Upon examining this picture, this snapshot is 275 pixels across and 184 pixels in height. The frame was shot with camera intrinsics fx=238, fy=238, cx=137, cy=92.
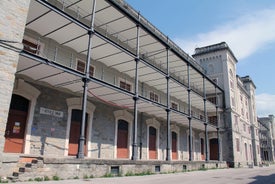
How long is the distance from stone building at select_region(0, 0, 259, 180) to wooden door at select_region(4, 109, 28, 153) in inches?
1.5

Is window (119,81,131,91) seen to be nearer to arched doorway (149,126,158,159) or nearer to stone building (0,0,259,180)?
stone building (0,0,259,180)

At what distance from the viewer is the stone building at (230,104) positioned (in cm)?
2689

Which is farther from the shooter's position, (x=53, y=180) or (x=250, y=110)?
(x=250, y=110)

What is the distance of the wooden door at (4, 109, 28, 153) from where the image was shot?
10.4 meters

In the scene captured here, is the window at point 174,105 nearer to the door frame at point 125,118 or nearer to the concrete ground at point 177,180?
the door frame at point 125,118

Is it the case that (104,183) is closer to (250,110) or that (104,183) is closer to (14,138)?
(14,138)

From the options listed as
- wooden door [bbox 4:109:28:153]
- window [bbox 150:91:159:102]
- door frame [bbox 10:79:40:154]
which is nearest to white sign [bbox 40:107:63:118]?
door frame [bbox 10:79:40:154]

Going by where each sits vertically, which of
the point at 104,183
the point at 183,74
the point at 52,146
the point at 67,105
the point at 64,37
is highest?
the point at 183,74

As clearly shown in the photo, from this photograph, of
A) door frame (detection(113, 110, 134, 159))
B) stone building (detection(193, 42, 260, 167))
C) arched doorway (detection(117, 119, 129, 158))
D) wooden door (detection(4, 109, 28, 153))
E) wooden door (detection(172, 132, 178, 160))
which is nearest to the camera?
wooden door (detection(4, 109, 28, 153))

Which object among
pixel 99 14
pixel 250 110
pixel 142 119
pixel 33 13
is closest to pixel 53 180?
pixel 33 13

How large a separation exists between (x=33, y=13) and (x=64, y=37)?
215cm

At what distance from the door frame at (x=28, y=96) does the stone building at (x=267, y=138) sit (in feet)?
162

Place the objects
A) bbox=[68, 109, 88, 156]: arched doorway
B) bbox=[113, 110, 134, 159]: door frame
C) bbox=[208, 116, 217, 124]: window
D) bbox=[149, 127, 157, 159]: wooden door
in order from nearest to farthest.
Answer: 1. bbox=[68, 109, 88, 156]: arched doorway
2. bbox=[113, 110, 134, 159]: door frame
3. bbox=[149, 127, 157, 159]: wooden door
4. bbox=[208, 116, 217, 124]: window

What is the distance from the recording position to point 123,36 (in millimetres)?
16172
